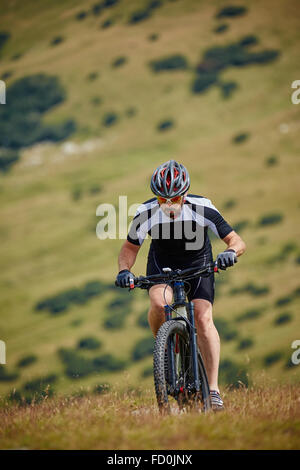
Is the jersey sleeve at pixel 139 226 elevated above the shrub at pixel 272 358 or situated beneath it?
situated beneath

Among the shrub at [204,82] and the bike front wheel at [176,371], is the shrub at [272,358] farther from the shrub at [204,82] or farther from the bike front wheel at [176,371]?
the shrub at [204,82]

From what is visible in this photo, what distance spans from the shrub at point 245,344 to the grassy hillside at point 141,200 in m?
0.27

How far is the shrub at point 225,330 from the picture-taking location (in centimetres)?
8488

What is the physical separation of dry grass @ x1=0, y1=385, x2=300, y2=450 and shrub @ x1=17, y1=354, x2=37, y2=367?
79.6 m

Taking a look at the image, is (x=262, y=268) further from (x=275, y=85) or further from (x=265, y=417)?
(x=265, y=417)

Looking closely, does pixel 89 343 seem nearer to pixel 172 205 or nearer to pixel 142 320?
pixel 142 320

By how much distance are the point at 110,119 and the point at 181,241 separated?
7236 inches

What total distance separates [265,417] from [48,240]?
135572 mm

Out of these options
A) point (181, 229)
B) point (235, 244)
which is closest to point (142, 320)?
point (181, 229)

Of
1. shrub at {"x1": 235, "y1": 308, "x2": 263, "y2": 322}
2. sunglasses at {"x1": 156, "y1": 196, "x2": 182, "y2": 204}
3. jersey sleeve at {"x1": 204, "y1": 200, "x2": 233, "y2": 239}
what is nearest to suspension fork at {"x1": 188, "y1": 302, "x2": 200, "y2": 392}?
jersey sleeve at {"x1": 204, "y1": 200, "x2": 233, "y2": 239}

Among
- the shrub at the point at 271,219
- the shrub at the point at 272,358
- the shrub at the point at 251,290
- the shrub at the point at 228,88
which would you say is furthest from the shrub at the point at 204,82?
the shrub at the point at 272,358

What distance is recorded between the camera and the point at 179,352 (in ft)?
23.6

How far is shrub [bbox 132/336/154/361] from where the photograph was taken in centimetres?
8497
